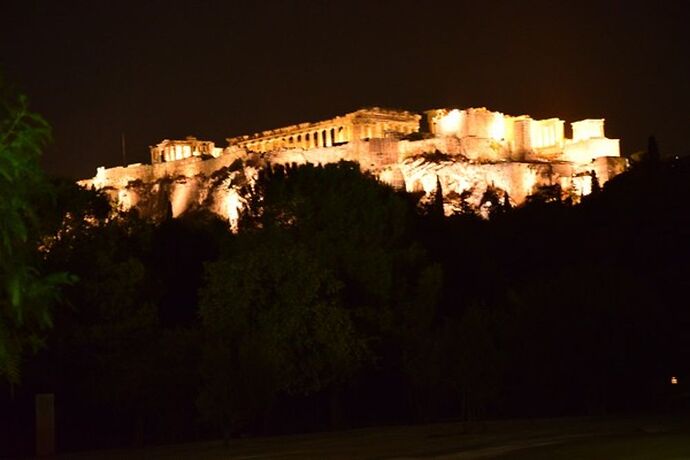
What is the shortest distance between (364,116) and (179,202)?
90.4ft

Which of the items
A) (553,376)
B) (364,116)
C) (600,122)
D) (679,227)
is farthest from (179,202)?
(553,376)

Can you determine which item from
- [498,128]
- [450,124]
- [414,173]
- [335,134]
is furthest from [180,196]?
[498,128]

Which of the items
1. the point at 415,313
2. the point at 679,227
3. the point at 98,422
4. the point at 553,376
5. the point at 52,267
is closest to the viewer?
the point at 52,267

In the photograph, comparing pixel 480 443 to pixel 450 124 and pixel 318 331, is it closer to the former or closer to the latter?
pixel 318 331

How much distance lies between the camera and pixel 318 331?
3019cm

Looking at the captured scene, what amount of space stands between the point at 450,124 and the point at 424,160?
1429 centimetres

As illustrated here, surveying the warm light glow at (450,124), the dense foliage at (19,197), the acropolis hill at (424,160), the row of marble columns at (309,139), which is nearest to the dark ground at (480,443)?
the dense foliage at (19,197)

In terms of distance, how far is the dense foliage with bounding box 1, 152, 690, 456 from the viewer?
1081 inches

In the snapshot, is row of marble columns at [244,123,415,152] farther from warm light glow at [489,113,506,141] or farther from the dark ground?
the dark ground

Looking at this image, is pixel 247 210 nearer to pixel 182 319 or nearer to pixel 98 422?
pixel 182 319

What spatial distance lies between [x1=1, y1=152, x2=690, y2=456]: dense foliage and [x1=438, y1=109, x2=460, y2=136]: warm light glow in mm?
82837

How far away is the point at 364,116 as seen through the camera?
135 metres

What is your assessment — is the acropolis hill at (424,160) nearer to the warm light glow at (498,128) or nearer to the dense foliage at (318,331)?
the warm light glow at (498,128)

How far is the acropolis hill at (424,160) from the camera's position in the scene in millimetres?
109250
